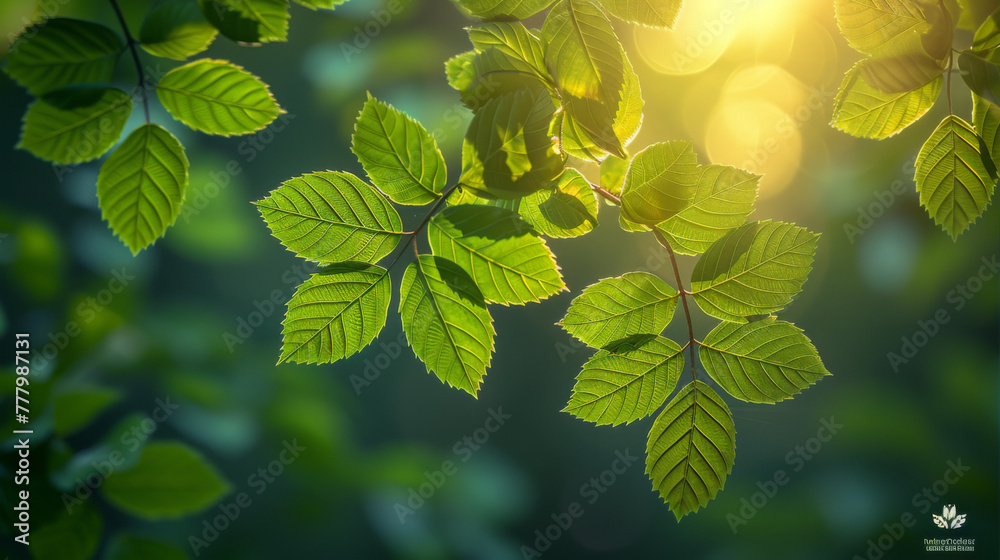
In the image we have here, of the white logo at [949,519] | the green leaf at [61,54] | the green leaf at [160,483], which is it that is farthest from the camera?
the white logo at [949,519]

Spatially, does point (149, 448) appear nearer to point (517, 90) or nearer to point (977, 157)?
point (517, 90)

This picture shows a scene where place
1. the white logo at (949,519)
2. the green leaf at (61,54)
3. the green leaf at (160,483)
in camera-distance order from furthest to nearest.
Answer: the white logo at (949,519) → the green leaf at (160,483) → the green leaf at (61,54)

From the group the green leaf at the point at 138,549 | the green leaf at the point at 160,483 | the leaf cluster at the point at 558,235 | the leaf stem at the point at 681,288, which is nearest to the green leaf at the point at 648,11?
the leaf cluster at the point at 558,235

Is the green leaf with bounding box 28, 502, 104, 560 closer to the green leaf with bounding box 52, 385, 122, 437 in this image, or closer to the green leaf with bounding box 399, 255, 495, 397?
the green leaf with bounding box 52, 385, 122, 437

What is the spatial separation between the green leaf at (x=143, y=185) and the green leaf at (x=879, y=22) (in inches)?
15.3

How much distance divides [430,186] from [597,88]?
11cm

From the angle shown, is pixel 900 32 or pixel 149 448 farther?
pixel 149 448

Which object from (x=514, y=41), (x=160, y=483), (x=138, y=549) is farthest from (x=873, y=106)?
(x=138, y=549)

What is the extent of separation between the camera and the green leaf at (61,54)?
236 millimetres

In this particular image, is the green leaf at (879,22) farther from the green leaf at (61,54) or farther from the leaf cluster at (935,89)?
the green leaf at (61,54)

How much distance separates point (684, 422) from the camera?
314mm

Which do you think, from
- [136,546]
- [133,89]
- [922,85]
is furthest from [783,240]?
[136,546]

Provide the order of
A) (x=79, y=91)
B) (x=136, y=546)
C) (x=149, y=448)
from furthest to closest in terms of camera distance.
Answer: (x=136, y=546) → (x=149, y=448) → (x=79, y=91)

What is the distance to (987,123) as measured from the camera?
1.07 ft
